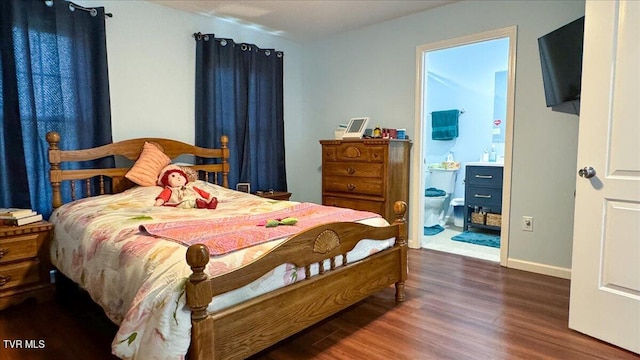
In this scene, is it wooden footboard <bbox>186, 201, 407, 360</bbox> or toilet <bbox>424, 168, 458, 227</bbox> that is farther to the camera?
toilet <bbox>424, 168, 458, 227</bbox>

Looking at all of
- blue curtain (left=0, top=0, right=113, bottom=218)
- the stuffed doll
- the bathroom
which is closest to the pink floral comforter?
the stuffed doll

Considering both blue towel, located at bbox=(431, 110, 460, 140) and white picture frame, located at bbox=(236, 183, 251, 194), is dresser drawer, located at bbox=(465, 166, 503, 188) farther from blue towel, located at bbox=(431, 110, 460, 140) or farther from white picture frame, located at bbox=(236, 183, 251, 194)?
white picture frame, located at bbox=(236, 183, 251, 194)

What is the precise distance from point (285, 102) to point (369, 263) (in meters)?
2.83

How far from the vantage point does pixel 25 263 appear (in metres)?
2.49

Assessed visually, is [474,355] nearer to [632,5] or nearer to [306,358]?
[306,358]

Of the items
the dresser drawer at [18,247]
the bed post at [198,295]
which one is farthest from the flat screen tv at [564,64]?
the dresser drawer at [18,247]

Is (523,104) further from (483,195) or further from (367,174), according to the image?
(483,195)

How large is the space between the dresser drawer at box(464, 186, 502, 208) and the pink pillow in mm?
3508

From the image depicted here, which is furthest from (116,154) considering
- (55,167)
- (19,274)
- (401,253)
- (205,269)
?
(401,253)

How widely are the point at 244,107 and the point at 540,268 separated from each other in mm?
3208

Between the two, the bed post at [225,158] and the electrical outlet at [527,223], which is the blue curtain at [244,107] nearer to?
the bed post at [225,158]

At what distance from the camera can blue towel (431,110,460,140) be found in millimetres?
5168

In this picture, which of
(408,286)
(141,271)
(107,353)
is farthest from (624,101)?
(107,353)

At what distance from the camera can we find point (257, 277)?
62.4 inches
